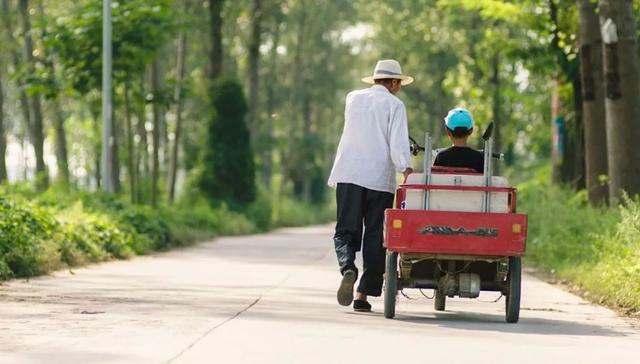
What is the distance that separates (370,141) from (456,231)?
4.98 feet

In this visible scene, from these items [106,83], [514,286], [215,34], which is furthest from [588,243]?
[215,34]

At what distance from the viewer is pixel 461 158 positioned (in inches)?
522

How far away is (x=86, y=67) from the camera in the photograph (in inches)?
1214

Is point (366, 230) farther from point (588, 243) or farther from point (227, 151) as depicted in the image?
point (227, 151)

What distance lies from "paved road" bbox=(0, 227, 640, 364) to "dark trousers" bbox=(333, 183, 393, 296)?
14.2 inches

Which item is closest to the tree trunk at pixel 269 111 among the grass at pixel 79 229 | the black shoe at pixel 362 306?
the grass at pixel 79 229

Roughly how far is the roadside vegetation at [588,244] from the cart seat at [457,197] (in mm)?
2469

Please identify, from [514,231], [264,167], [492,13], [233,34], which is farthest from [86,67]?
[264,167]

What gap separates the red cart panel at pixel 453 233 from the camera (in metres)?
12.3

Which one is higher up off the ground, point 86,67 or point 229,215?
point 86,67

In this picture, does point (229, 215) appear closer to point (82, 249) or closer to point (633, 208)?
point (82, 249)

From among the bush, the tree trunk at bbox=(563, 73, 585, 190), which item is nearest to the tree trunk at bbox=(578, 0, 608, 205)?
the bush

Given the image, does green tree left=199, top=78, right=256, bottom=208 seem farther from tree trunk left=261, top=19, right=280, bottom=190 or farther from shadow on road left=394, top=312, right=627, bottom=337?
shadow on road left=394, top=312, right=627, bottom=337

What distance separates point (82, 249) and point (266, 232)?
1059 inches
